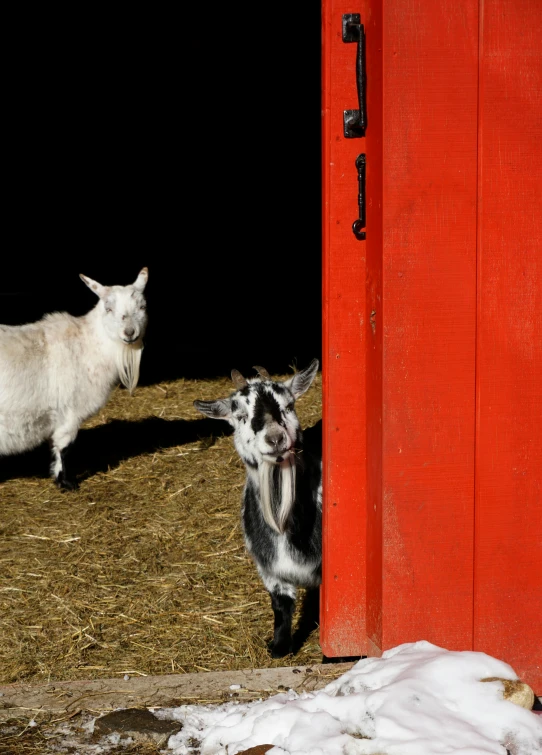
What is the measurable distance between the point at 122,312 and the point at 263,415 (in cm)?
310

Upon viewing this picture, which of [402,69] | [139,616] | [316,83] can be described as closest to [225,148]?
[316,83]

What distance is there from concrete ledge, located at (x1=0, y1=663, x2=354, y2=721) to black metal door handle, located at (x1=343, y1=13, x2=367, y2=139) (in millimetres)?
1733

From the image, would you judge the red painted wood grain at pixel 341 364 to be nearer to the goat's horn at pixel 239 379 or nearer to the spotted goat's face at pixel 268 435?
the spotted goat's face at pixel 268 435

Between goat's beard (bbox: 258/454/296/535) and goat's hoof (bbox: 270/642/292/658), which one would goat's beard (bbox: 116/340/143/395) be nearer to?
goat's beard (bbox: 258/454/296/535)

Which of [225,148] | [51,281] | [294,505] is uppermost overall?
[225,148]

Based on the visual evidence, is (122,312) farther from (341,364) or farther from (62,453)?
(341,364)

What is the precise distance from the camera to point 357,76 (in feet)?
8.84

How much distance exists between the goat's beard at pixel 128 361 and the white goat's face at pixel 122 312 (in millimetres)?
52

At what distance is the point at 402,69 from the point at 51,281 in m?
9.94

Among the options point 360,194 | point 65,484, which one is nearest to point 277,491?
point 360,194

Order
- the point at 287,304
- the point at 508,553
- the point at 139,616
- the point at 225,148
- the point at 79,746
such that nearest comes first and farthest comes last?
1. the point at 79,746
2. the point at 508,553
3. the point at 139,616
4. the point at 287,304
5. the point at 225,148

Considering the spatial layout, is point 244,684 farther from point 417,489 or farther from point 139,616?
point 139,616

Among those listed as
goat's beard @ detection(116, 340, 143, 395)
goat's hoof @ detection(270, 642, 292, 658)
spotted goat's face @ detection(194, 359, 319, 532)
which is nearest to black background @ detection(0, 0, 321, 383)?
goat's beard @ detection(116, 340, 143, 395)

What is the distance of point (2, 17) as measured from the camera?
1047 cm
